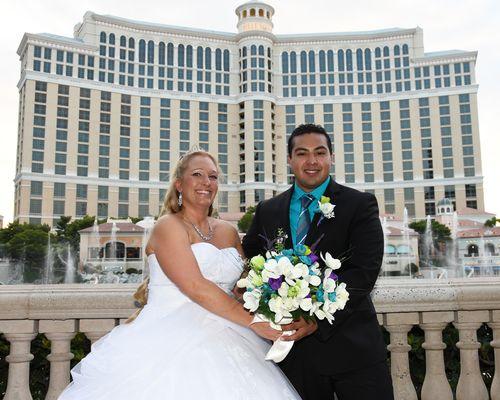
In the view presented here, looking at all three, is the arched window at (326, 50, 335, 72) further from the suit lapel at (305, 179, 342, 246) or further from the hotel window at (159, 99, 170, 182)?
the suit lapel at (305, 179, 342, 246)

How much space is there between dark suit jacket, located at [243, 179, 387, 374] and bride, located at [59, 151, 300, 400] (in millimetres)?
297

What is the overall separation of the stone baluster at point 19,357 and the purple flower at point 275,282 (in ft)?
6.86

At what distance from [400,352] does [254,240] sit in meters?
1.42

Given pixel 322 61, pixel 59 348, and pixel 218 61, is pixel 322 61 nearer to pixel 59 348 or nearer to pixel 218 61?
pixel 218 61

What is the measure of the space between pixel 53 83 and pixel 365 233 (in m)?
85.2

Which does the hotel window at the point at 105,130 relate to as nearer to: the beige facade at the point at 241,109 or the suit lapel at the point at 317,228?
the beige facade at the point at 241,109

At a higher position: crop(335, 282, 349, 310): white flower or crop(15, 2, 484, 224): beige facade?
crop(15, 2, 484, 224): beige facade

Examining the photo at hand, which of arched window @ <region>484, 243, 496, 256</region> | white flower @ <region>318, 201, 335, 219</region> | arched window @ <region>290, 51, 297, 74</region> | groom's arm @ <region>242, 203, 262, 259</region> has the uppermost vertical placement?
arched window @ <region>290, 51, 297, 74</region>

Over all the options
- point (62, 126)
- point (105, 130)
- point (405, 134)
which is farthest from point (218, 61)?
point (405, 134)

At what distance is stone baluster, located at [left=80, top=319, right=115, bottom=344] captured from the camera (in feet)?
11.8

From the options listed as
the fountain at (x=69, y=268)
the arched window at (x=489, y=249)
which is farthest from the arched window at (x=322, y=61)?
the fountain at (x=69, y=268)

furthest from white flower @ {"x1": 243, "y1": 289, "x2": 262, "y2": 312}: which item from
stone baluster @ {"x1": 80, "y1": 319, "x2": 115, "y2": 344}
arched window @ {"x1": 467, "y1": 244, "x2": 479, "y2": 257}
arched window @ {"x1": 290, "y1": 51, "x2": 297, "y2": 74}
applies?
arched window @ {"x1": 290, "y1": 51, "x2": 297, "y2": 74}

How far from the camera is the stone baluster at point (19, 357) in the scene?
11.3 feet

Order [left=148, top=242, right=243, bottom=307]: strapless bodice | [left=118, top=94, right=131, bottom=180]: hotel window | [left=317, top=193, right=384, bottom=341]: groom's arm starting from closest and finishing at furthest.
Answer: [left=317, top=193, right=384, bottom=341]: groom's arm, [left=148, top=242, right=243, bottom=307]: strapless bodice, [left=118, top=94, right=131, bottom=180]: hotel window
